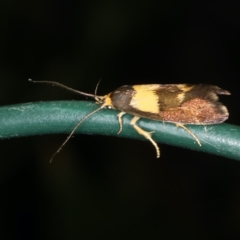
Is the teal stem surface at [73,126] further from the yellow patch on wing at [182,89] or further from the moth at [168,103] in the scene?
the yellow patch on wing at [182,89]

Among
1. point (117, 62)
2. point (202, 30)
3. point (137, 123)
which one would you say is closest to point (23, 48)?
point (117, 62)

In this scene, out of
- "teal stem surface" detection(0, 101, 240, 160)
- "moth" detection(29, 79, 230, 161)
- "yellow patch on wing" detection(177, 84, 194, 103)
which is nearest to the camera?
"teal stem surface" detection(0, 101, 240, 160)

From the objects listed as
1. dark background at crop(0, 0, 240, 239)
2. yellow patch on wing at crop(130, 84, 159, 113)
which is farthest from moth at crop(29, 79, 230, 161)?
dark background at crop(0, 0, 240, 239)

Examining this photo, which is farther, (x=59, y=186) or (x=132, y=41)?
(x=132, y=41)

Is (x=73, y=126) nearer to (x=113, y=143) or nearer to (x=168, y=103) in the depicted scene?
(x=168, y=103)

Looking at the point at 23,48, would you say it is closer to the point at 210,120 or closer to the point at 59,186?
the point at 59,186

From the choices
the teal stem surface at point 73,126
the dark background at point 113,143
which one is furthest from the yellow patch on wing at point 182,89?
the dark background at point 113,143

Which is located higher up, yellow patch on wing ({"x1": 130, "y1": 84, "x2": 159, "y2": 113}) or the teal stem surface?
the teal stem surface

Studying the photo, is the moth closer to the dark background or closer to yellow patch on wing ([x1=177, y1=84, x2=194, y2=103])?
yellow patch on wing ([x1=177, y1=84, x2=194, y2=103])
